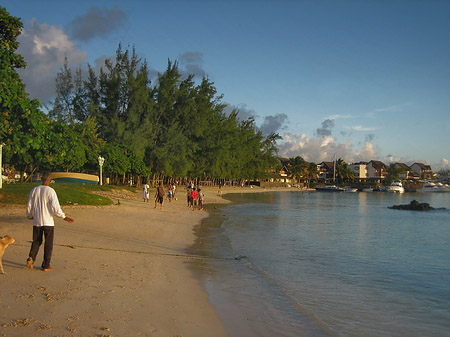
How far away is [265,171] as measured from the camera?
84812mm

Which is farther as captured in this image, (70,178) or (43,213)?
(70,178)

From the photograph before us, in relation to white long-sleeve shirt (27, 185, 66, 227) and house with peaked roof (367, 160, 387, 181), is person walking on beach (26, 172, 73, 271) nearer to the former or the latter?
white long-sleeve shirt (27, 185, 66, 227)

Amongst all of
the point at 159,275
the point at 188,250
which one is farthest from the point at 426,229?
the point at 159,275

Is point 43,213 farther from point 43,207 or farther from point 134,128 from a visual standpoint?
point 134,128

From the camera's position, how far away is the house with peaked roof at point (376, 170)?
15000 centimetres

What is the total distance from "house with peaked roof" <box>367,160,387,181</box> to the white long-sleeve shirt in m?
154

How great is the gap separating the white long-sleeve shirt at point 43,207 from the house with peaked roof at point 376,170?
154 m

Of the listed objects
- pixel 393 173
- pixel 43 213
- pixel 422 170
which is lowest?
pixel 43 213

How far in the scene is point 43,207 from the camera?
6785 mm

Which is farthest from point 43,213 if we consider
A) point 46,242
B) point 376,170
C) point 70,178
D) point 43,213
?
point 376,170

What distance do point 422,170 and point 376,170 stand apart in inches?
1657

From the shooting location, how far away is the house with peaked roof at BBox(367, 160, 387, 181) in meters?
150

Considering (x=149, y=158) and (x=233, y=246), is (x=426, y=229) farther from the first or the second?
(x=149, y=158)

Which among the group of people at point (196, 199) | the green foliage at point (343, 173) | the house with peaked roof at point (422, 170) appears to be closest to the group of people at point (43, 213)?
the group of people at point (196, 199)
